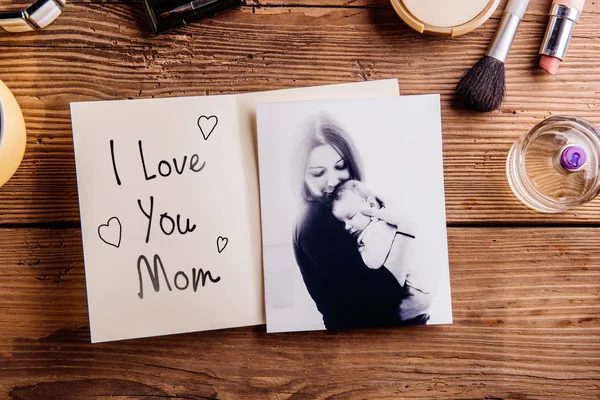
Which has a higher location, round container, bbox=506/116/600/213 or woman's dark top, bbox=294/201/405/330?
round container, bbox=506/116/600/213

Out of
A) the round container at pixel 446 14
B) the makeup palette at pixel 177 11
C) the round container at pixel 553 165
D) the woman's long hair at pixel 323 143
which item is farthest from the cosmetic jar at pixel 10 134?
Answer: the round container at pixel 553 165

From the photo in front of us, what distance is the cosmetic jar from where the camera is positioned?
1.63ft

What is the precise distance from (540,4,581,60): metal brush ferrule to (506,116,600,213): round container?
0.25ft

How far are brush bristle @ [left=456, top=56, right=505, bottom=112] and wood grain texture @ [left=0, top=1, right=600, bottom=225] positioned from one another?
2cm

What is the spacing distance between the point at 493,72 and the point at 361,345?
0.33 metres

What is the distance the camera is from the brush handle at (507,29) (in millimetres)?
557

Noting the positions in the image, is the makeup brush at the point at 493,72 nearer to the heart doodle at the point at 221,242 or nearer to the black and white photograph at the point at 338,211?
the black and white photograph at the point at 338,211

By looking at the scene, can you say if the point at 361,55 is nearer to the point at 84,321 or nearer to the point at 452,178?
the point at 452,178

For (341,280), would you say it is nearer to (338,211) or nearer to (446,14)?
(338,211)

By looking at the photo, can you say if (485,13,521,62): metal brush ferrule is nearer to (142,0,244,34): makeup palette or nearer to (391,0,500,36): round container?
(391,0,500,36): round container

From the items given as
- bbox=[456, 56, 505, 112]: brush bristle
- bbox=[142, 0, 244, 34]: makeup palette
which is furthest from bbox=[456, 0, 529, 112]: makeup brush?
bbox=[142, 0, 244, 34]: makeup palette

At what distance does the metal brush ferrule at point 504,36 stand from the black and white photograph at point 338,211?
11cm

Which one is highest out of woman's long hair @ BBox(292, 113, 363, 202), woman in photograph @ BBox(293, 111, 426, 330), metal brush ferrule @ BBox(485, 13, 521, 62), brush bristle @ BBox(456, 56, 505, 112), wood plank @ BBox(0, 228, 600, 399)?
metal brush ferrule @ BBox(485, 13, 521, 62)

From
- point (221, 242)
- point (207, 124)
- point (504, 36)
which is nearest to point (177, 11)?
point (207, 124)
